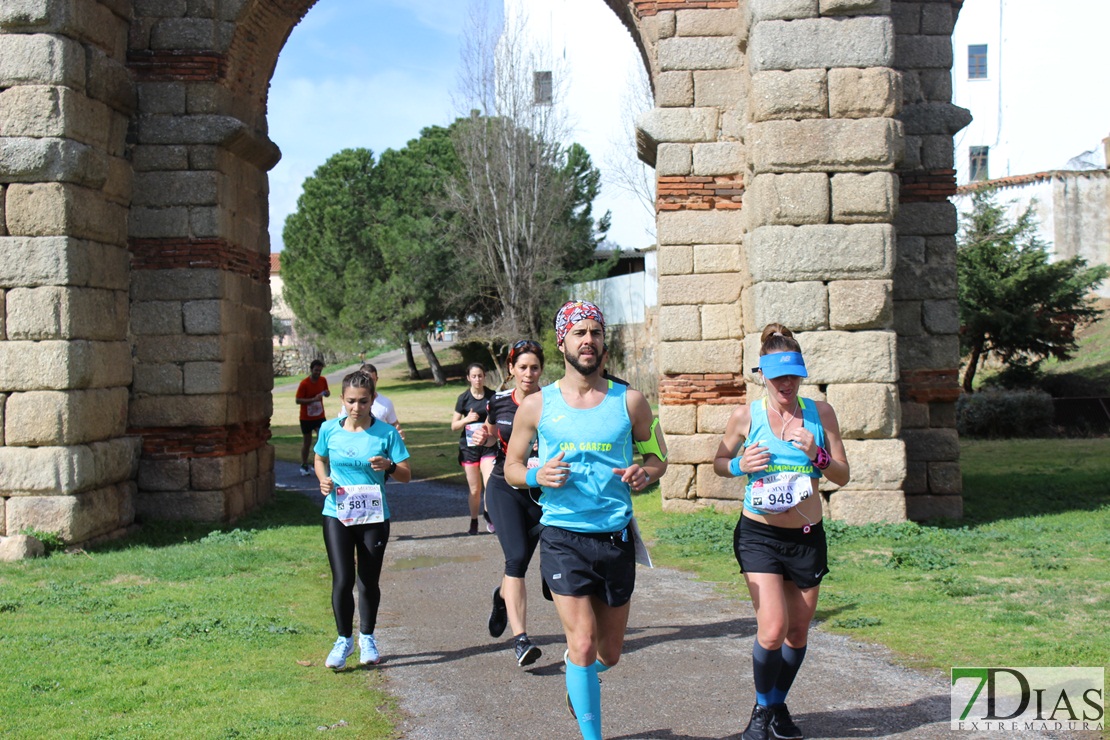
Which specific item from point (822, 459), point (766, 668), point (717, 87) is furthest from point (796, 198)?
point (766, 668)

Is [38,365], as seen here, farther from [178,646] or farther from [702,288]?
[702,288]

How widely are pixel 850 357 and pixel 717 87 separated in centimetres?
337

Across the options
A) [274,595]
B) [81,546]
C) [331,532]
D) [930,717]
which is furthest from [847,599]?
[81,546]

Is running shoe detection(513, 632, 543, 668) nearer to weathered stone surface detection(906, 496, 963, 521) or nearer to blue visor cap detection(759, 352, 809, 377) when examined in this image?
blue visor cap detection(759, 352, 809, 377)

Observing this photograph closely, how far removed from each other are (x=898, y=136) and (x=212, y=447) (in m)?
7.10

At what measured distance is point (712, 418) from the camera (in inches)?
428

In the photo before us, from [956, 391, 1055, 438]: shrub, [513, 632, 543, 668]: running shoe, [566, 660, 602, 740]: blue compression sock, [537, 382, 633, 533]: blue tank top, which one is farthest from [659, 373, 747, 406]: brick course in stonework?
[956, 391, 1055, 438]: shrub

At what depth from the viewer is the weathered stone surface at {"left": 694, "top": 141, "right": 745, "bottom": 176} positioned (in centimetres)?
1078

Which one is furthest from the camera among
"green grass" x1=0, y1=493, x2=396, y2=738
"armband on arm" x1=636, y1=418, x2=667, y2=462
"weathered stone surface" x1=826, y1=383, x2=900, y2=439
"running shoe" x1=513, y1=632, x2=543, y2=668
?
"weathered stone surface" x1=826, y1=383, x2=900, y2=439

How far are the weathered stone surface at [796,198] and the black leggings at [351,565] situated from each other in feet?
16.0

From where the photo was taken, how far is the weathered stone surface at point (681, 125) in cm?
1083

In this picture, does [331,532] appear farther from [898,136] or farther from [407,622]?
[898,136]

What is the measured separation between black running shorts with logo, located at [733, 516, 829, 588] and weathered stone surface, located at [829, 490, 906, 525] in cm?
495

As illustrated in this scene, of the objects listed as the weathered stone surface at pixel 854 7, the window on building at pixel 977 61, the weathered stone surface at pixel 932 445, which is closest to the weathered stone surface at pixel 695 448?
Result: the weathered stone surface at pixel 932 445
